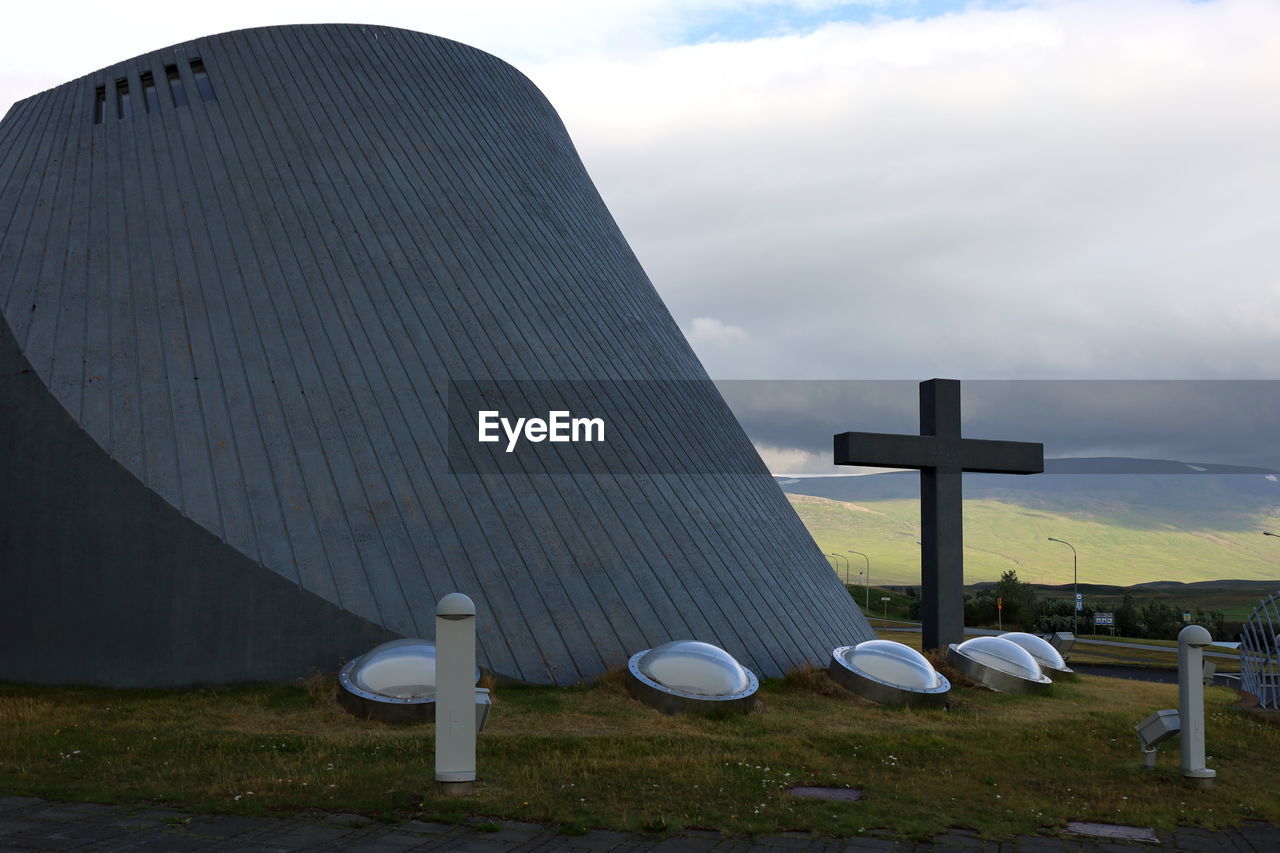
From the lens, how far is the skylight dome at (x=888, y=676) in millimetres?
11125

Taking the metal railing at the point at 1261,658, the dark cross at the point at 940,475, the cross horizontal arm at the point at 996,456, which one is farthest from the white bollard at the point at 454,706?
the cross horizontal arm at the point at 996,456

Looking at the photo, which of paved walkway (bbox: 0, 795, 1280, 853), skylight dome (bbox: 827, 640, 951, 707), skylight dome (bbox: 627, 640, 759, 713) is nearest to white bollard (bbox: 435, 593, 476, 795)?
paved walkway (bbox: 0, 795, 1280, 853)

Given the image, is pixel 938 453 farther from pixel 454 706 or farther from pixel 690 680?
pixel 454 706

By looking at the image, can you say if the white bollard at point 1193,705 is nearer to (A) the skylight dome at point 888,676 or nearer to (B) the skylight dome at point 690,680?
(A) the skylight dome at point 888,676

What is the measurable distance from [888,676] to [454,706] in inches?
237

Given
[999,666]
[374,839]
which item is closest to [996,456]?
[999,666]

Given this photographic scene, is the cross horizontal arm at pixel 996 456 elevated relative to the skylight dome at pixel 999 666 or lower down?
elevated

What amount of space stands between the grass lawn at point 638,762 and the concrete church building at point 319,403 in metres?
0.95

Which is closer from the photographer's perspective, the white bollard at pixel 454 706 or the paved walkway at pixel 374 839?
the paved walkway at pixel 374 839

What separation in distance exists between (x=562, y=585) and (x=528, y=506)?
3.94 feet

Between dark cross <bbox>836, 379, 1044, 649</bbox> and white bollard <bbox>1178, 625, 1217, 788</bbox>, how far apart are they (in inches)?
308

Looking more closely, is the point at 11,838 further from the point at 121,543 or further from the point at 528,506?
the point at 528,506

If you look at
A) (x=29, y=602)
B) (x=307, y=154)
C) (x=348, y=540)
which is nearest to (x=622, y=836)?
(x=348, y=540)

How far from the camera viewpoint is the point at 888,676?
1132 cm
